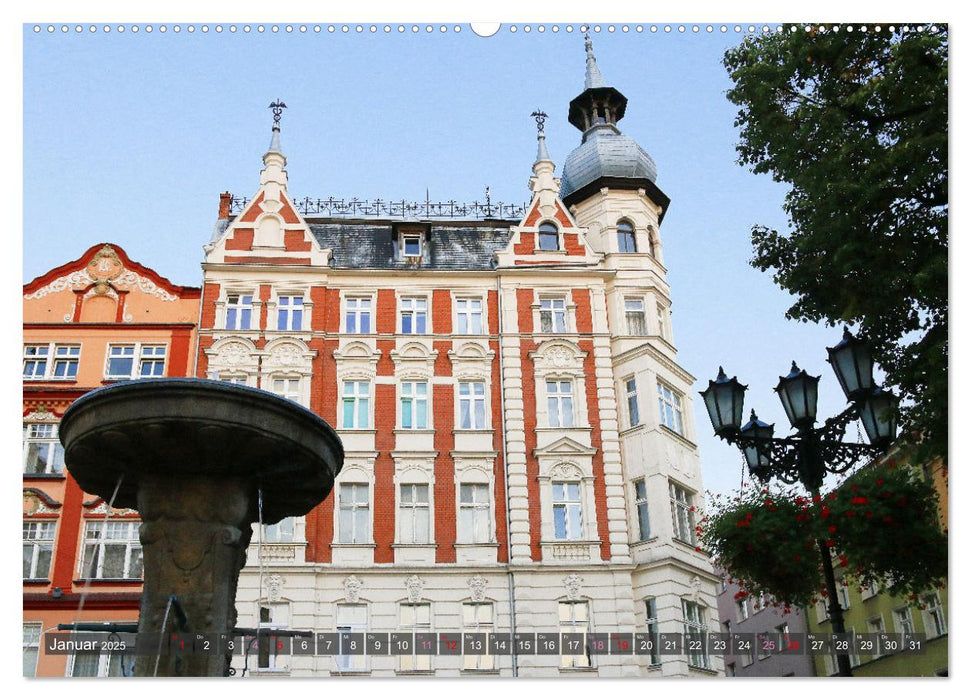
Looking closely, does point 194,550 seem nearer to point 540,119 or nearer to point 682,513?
point 540,119

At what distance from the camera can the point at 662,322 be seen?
23.5 metres

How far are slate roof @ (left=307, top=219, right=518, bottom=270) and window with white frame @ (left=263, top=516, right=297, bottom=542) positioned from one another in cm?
646

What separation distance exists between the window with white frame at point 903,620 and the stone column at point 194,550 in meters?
6.01

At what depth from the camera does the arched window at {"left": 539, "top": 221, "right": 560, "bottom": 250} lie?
947 inches

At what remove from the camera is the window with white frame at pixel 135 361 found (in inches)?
865

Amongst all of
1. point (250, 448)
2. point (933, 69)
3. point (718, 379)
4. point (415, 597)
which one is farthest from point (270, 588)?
point (933, 69)

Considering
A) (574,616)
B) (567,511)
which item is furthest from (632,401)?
A: (574,616)

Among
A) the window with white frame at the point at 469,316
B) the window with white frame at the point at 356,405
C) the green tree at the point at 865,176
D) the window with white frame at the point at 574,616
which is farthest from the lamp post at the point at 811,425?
the window with white frame at the point at 469,316

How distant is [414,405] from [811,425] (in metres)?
14.7

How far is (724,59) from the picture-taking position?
418 inches

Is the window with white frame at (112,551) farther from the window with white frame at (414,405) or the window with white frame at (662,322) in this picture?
the window with white frame at (662,322)

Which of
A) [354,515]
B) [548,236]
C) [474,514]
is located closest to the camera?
[354,515]
